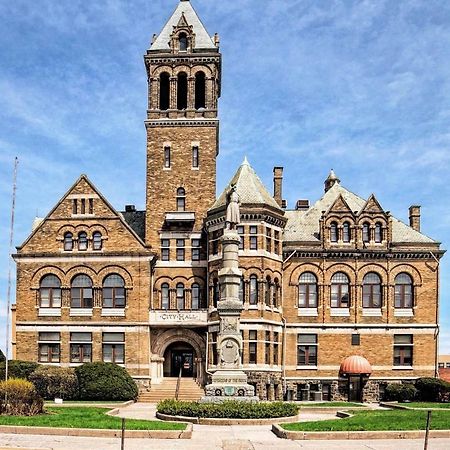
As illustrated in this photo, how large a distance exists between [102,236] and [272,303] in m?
12.3

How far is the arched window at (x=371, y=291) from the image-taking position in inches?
2073

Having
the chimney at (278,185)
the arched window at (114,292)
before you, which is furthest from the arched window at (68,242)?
the chimney at (278,185)

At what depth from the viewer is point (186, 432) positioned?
79.3 feet

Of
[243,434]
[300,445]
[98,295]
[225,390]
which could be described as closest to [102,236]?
[98,295]

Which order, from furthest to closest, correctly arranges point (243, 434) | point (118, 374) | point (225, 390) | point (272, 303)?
point (272, 303) → point (118, 374) → point (225, 390) → point (243, 434)

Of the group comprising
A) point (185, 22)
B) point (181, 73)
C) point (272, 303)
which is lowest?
point (272, 303)

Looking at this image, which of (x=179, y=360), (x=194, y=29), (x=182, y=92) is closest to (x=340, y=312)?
(x=179, y=360)

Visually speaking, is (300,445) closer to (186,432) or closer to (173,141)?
(186,432)

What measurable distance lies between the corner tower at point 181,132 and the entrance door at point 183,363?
7685mm

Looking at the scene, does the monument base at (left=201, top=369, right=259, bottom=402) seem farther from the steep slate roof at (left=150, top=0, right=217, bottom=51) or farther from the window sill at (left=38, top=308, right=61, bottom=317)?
the steep slate roof at (left=150, top=0, right=217, bottom=51)

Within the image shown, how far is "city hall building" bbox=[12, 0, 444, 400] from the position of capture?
50.1m

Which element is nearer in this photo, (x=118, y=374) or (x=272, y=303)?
(x=118, y=374)

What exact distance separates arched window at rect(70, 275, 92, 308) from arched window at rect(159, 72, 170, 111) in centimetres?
1379

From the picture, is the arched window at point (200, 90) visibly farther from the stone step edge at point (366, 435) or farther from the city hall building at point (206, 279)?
the stone step edge at point (366, 435)
